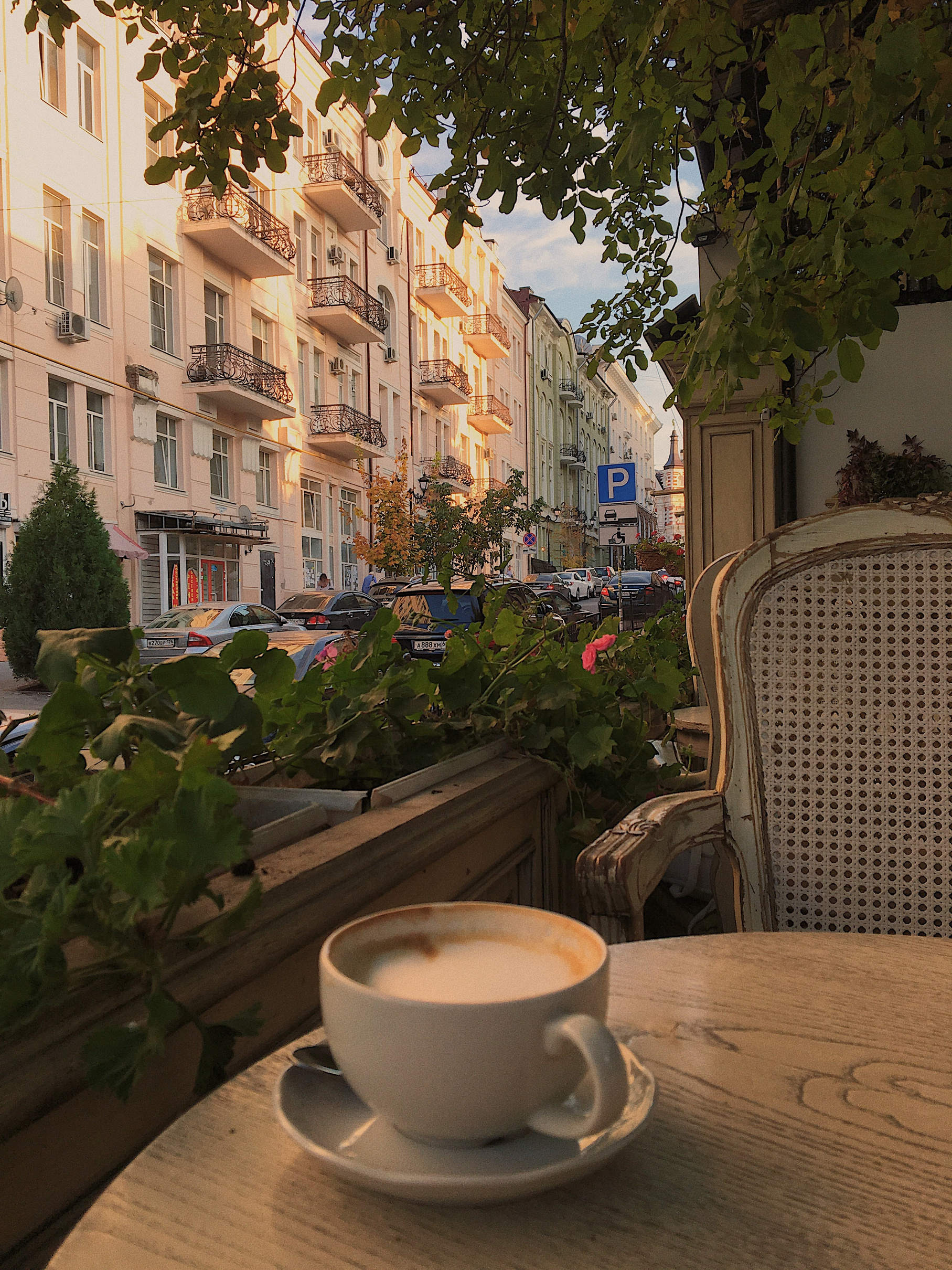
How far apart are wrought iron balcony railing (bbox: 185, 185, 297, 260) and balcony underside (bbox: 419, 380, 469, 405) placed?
1024 centimetres

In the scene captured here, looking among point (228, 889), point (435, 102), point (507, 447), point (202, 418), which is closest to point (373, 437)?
point (202, 418)

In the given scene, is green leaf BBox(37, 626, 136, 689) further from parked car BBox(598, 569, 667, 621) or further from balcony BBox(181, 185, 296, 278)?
balcony BBox(181, 185, 296, 278)

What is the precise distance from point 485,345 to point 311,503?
15.4 metres

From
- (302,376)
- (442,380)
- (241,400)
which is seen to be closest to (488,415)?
(442,380)

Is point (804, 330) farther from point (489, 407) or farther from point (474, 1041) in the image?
point (489, 407)

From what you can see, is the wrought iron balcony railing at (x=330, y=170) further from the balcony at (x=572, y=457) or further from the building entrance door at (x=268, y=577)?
the balcony at (x=572, y=457)

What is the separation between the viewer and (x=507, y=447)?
43.1 m

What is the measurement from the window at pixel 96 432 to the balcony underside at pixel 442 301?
17.0 meters

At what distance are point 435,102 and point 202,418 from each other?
18108mm

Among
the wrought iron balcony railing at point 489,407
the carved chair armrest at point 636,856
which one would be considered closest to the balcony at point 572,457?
the wrought iron balcony railing at point 489,407

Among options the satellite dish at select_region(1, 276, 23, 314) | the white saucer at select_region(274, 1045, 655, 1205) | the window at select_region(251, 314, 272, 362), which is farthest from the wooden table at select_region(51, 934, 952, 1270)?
the window at select_region(251, 314, 272, 362)

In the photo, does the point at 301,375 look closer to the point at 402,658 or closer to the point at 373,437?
the point at 373,437

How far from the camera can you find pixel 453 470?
33688mm

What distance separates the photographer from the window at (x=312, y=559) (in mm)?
24453
